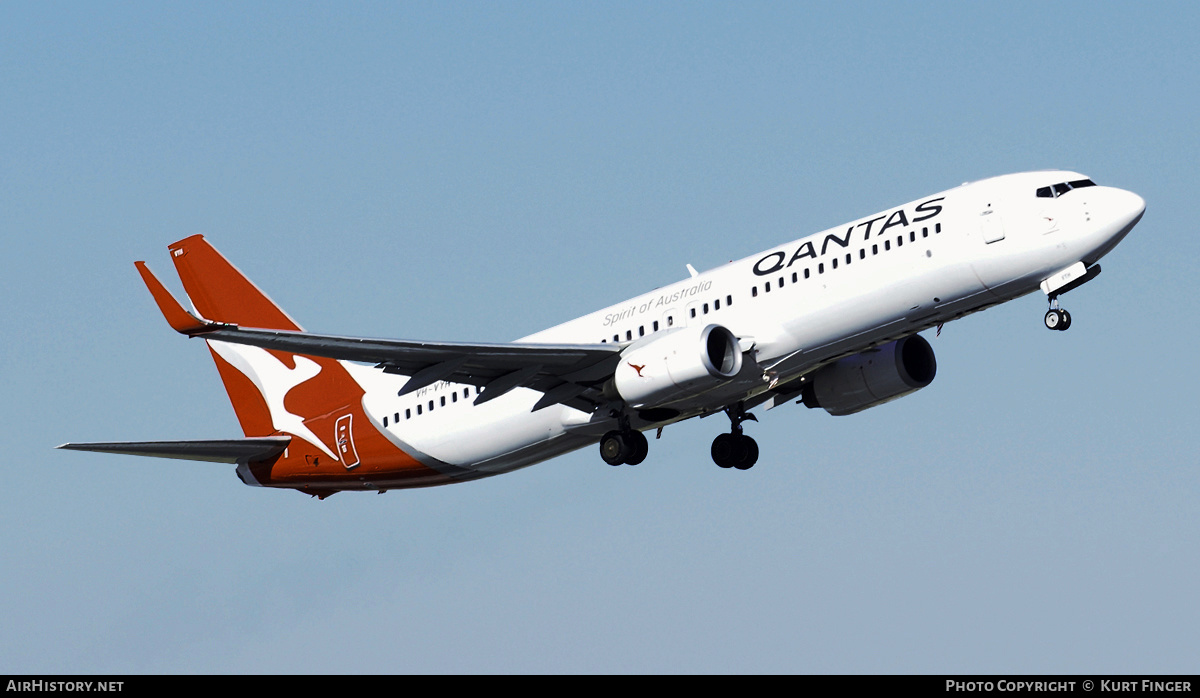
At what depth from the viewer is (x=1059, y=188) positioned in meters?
37.5

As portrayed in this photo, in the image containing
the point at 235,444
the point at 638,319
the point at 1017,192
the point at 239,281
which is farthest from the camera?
the point at 239,281

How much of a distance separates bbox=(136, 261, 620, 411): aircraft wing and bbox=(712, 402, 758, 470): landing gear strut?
5110mm

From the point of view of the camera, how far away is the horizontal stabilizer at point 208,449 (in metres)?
42.2

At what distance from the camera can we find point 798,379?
4388 cm

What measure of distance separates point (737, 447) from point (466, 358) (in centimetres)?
983

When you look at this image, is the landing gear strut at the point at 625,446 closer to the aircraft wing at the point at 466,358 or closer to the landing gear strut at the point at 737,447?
the aircraft wing at the point at 466,358

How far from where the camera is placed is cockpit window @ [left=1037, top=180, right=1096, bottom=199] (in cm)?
3738

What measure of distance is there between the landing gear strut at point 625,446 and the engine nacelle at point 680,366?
5.71 ft
